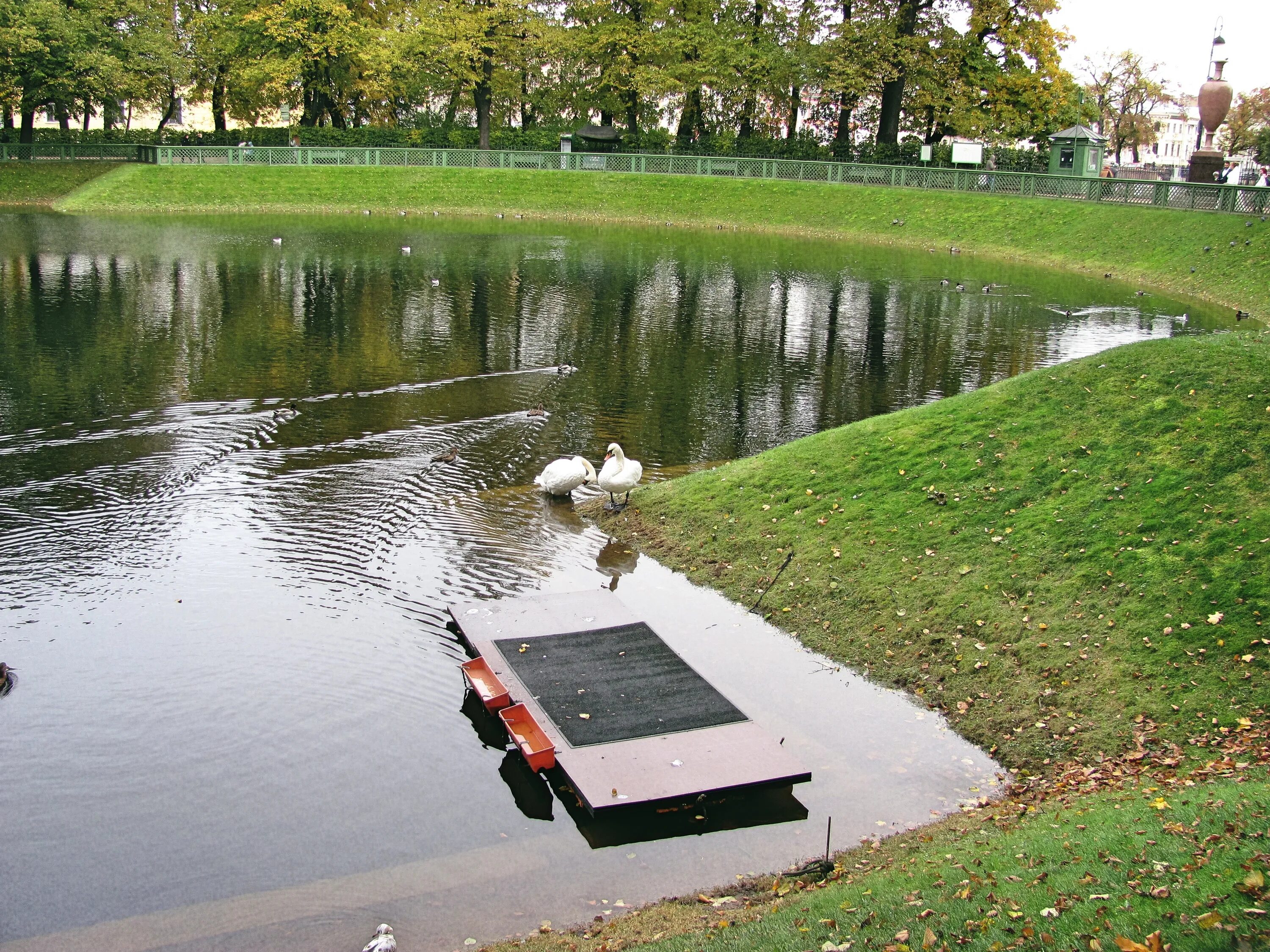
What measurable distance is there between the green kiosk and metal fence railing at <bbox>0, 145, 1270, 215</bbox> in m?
3.06

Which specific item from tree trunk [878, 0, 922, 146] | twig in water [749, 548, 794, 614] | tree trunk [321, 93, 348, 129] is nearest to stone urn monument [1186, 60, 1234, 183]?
tree trunk [878, 0, 922, 146]

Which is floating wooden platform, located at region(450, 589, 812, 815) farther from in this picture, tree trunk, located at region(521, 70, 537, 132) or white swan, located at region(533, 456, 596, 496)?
tree trunk, located at region(521, 70, 537, 132)

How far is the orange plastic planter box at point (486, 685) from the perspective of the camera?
44.0 ft

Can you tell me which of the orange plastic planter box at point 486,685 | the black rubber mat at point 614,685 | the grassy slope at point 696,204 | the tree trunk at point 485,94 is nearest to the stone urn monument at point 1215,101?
the grassy slope at point 696,204

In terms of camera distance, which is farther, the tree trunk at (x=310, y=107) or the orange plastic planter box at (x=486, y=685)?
the tree trunk at (x=310, y=107)

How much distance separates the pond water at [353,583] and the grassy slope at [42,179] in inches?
1368

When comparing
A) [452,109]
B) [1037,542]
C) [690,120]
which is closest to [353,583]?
[1037,542]

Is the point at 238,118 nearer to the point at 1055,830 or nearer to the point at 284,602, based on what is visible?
the point at 284,602

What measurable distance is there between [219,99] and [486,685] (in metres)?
85.1

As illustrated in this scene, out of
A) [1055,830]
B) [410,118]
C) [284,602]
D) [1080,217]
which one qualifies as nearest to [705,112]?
[410,118]

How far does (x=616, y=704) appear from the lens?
13336mm

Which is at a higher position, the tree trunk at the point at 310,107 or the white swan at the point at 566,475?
the tree trunk at the point at 310,107

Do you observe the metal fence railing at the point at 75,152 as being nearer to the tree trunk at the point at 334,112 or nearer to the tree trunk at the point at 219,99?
the tree trunk at the point at 219,99

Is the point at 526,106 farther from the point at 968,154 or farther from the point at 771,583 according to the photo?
the point at 771,583
